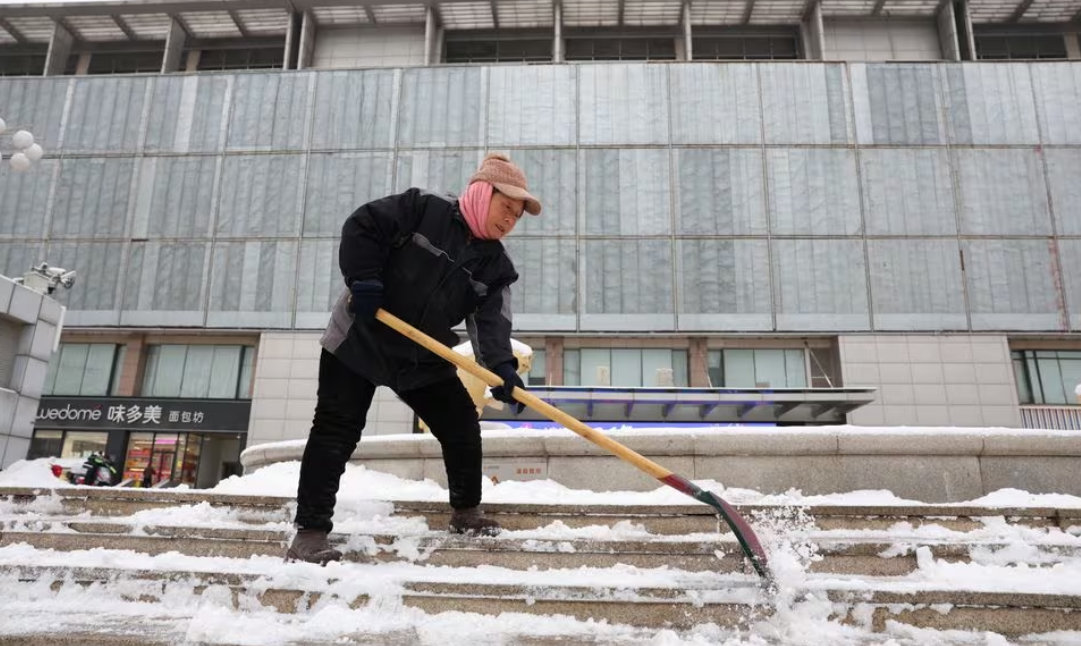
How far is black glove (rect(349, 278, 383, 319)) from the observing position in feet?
10.6

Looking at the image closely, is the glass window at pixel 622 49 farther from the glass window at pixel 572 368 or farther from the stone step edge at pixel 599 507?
the stone step edge at pixel 599 507

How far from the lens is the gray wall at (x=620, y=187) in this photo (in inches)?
777

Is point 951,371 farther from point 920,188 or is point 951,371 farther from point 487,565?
point 487,565

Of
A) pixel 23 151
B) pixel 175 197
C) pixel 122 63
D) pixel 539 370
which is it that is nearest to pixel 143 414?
pixel 175 197

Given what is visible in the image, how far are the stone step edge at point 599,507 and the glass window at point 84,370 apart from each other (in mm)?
19576

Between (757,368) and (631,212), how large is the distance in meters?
6.13

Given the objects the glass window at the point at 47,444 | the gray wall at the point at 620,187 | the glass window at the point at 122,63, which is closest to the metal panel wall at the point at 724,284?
the gray wall at the point at 620,187

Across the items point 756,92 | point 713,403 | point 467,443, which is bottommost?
point 467,443

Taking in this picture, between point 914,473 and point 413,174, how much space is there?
715 inches

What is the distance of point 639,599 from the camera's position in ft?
9.14

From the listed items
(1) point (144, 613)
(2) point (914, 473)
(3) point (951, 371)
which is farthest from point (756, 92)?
(1) point (144, 613)

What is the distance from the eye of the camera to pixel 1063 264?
19391 mm

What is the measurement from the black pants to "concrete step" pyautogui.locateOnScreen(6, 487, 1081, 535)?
1.22ft

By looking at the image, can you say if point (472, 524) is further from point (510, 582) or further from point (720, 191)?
point (720, 191)
